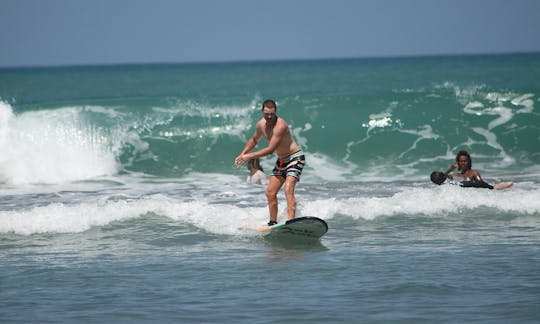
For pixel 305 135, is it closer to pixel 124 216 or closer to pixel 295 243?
pixel 124 216

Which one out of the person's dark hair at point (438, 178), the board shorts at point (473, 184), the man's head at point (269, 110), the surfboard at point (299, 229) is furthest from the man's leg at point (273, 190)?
the person's dark hair at point (438, 178)

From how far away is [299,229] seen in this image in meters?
9.70

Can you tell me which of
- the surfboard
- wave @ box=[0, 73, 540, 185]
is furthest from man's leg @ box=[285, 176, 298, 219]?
wave @ box=[0, 73, 540, 185]

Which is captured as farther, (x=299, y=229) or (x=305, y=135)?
(x=305, y=135)

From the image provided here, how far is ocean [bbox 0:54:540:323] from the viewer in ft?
23.8

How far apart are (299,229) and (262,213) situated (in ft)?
7.28

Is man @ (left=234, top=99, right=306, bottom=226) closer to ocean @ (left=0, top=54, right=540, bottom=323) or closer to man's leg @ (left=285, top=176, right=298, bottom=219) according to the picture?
man's leg @ (left=285, top=176, right=298, bottom=219)

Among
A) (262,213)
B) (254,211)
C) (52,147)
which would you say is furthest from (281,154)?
(52,147)

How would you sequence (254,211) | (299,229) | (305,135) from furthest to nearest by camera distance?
(305,135), (254,211), (299,229)

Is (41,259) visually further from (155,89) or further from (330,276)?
(155,89)

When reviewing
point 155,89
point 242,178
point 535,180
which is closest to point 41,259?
point 242,178

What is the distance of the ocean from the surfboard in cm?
12

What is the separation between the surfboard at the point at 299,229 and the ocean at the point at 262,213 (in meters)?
0.12

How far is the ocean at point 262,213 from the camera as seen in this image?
23.8 ft
